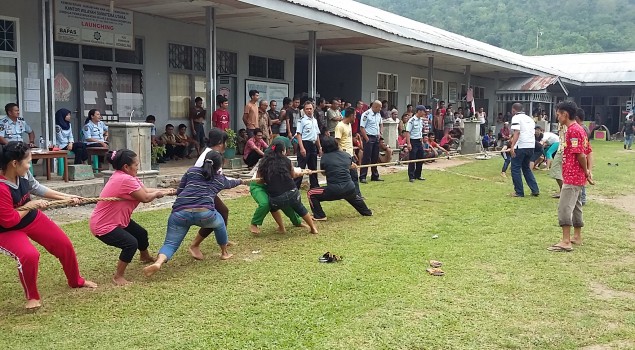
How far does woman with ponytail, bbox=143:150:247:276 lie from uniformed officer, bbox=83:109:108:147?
16.6 feet

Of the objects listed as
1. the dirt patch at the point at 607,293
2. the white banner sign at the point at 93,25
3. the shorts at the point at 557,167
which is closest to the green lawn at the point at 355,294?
the dirt patch at the point at 607,293

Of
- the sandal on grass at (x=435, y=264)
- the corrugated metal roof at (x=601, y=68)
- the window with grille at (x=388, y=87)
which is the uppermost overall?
the corrugated metal roof at (x=601, y=68)

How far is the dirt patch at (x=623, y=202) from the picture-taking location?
9.17m

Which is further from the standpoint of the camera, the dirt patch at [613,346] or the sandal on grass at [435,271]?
the sandal on grass at [435,271]

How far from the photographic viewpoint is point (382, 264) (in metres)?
5.55

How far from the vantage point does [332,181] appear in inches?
301

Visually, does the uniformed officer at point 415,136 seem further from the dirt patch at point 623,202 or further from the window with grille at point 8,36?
the window with grille at point 8,36

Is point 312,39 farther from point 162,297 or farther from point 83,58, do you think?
point 162,297

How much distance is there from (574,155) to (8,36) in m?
8.88

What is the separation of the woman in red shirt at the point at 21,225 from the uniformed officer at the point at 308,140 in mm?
5341

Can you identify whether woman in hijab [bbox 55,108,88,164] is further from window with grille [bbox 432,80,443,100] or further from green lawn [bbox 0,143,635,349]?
window with grille [bbox 432,80,443,100]

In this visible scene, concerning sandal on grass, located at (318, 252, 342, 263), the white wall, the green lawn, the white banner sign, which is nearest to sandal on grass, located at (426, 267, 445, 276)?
the green lawn

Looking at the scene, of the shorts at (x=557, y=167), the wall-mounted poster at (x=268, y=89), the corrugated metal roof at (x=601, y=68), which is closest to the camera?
the shorts at (x=557, y=167)

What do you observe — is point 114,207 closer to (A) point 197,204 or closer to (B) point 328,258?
(A) point 197,204
